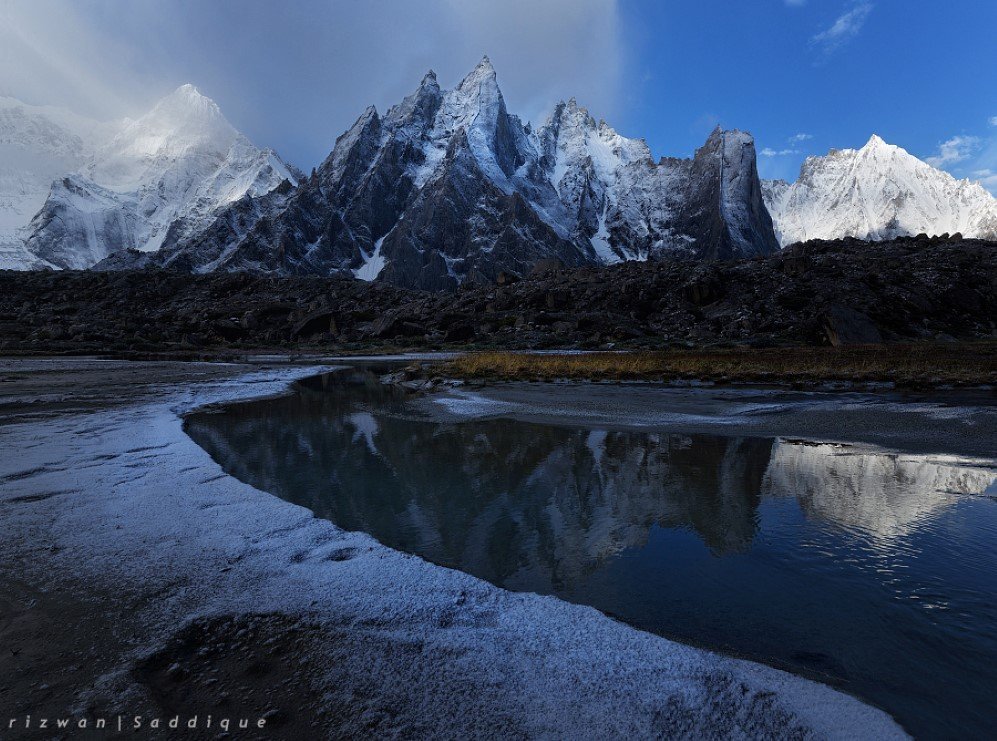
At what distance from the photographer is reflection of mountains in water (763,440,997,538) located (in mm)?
6777

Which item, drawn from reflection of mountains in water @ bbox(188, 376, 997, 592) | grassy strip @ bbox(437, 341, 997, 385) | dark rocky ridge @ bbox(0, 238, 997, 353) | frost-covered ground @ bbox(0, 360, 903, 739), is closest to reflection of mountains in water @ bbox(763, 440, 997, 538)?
reflection of mountains in water @ bbox(188, 376, 997, 592)

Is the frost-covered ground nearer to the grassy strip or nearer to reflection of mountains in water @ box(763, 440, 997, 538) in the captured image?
reflection of mountains in water @ box(763, 440, 997, 538)

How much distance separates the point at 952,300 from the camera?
57656 millimetres

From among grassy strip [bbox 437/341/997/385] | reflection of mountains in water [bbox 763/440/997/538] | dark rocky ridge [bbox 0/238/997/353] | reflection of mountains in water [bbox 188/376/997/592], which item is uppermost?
dark rocky ridge [bbox 0/238/997/353]

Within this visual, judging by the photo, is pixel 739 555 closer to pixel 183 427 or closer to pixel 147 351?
pixel 183 427

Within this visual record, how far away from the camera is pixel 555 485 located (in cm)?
865

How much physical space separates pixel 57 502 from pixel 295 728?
6.63 metres

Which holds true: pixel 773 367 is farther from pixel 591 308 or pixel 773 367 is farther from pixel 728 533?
pixel 591 308

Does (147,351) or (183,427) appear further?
(147,351)

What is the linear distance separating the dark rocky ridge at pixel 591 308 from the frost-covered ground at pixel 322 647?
47.7 m

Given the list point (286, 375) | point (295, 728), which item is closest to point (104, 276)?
point (286, 375)

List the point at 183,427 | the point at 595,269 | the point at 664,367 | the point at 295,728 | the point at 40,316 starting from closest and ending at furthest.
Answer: the point at 295,728
the point at 183,427
the point at 664,367
the point at 40,316
the point at 595,269

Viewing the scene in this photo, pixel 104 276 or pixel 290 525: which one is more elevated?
pixel 104 276

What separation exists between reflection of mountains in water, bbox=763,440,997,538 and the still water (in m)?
0.04
